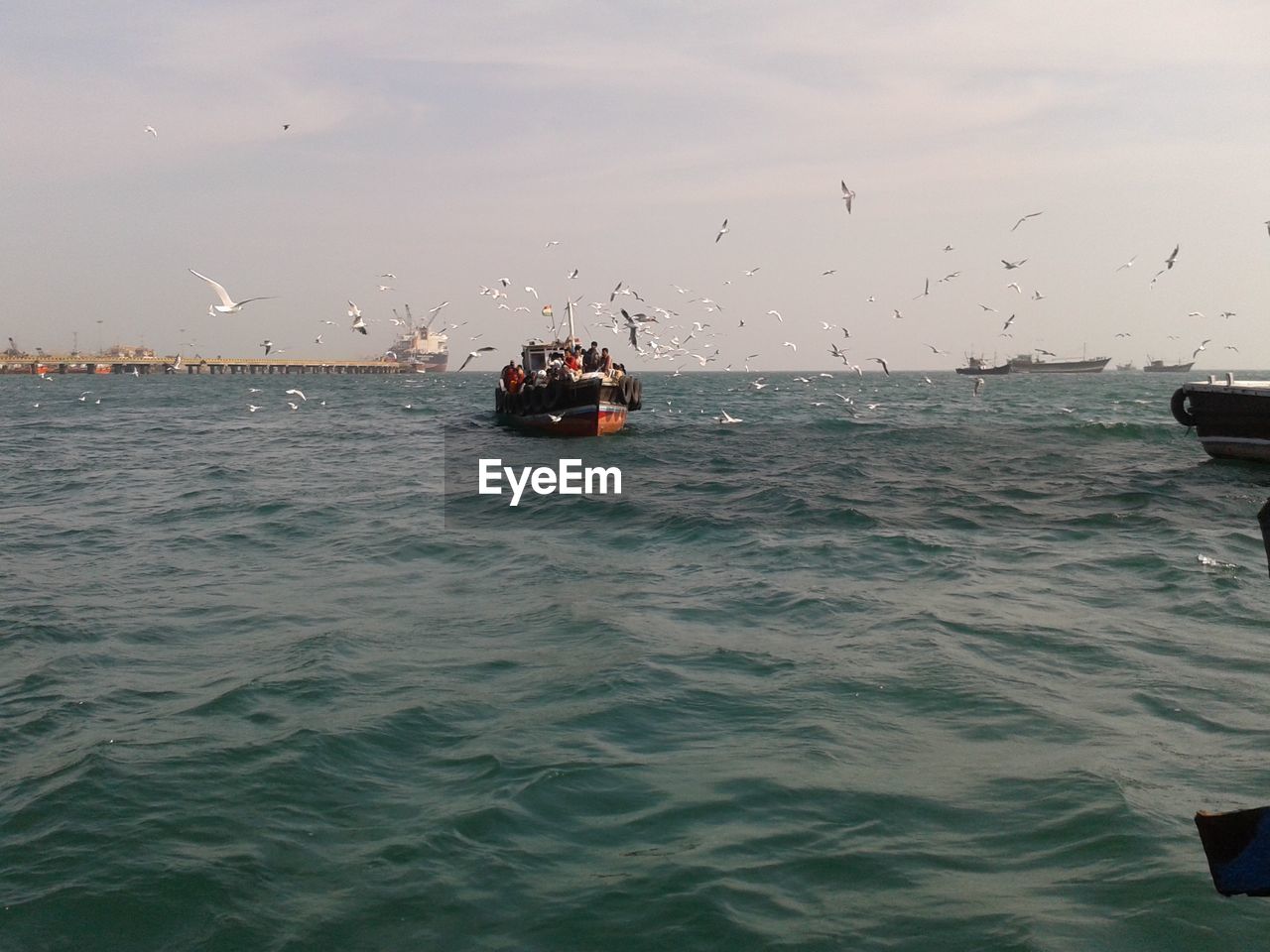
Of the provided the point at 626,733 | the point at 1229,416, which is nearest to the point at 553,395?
the point at 1229,416

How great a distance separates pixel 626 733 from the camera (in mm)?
6684

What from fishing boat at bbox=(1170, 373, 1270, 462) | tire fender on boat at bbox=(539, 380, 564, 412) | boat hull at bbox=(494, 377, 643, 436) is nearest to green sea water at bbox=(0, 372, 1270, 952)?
fishing boat at bbox=(1170, 373, 1270, 462)

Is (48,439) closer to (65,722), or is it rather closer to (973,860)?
(65,722)

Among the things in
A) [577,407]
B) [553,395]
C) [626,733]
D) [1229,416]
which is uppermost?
[553,395]

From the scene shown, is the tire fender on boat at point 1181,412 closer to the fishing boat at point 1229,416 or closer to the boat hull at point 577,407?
the fishing boat at point 1229,416

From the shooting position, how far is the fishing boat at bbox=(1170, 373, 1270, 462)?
70.3ft

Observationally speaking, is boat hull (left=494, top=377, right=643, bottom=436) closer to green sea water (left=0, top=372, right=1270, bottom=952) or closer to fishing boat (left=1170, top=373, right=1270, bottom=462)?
fishing boat (left=1170, top=373, right=1270, bottom=462)

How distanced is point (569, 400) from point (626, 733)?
26.4 meters

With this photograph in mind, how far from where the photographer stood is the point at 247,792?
575 cm

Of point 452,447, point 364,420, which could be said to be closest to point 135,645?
point 452,447

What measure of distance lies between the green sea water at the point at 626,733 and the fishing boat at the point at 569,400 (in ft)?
54.1

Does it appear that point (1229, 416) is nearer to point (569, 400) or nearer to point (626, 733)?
point (569, 400)

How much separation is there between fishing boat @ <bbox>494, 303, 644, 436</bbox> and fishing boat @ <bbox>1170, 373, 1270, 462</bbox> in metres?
16.1

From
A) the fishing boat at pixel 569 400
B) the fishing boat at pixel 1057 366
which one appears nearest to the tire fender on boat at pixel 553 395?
the fishing boat at pixel 569 400
